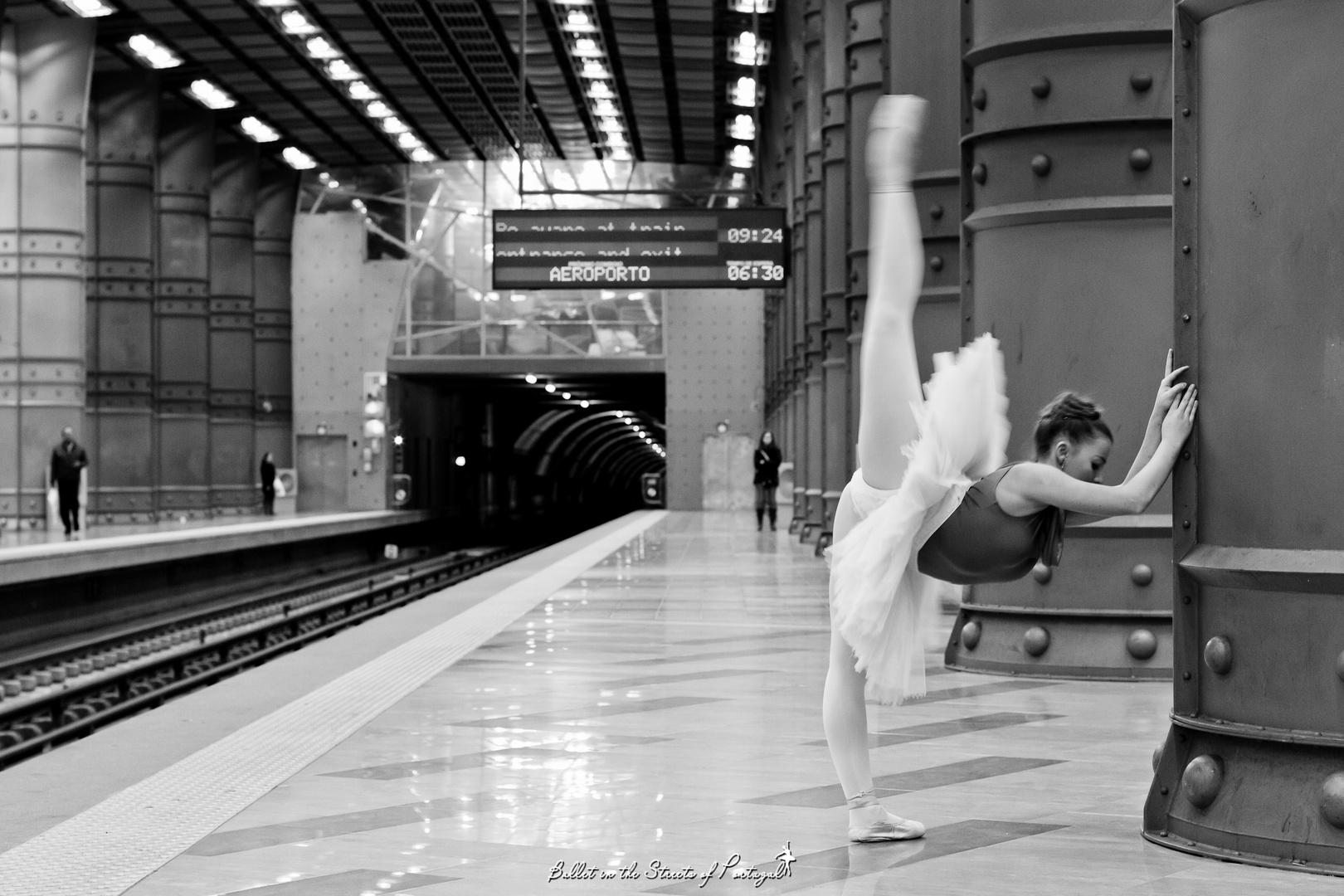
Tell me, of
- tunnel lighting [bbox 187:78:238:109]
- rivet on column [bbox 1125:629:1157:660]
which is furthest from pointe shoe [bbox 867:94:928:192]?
tunnel lighting [bbox 187:78:238:109]

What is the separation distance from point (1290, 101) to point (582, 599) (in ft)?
31.8

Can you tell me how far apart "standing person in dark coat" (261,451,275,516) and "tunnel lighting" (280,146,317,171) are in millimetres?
7821

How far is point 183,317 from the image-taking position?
3962 cm

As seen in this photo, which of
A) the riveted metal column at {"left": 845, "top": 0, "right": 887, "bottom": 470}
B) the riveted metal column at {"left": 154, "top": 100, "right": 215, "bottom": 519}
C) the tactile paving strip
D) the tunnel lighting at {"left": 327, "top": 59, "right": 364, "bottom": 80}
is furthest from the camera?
the riveted metal column at {"left": 154, "top": 100, "right": 215, "bottom": 519}

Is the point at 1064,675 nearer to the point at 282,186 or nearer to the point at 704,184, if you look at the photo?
the point at 704,184

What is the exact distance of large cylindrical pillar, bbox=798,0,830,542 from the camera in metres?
23.0

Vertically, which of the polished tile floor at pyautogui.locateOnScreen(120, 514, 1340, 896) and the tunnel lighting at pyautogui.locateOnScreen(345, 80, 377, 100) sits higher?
the tunnel lighting at pyautogui.locateOnScreen(345, 80, 377, 100)

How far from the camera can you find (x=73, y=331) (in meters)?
27.5

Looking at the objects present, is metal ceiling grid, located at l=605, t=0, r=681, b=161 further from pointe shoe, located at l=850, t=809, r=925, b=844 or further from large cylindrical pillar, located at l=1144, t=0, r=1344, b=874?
pointe shoe, located at l=850, t=809, r=925, b=844

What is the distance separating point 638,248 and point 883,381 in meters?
17.7

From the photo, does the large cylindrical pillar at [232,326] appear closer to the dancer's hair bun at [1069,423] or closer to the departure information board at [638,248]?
the departure information board at [638,248]

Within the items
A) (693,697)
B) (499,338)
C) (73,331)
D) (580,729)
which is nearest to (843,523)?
(580,729)

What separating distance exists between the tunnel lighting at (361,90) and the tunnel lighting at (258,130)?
4023 mm

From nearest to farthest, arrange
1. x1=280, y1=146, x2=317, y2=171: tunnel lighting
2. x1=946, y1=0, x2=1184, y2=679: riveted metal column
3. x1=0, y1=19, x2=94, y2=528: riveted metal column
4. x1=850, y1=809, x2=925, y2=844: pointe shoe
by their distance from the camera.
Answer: x1=850, y1=809, x2=925, y2=844: pointe shoe, x1=946, y1=0, x2=1184, y2=679: riveted metal column, x1=0, y1=19, x2=94, y2=528: riveted metal column, x1=280, y1=146, x2=317, y2=171: tunnel lighting
